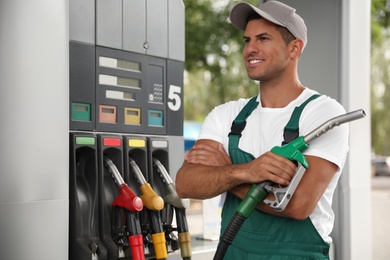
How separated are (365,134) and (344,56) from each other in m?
0.61

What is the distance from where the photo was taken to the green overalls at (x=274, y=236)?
9.11 feet

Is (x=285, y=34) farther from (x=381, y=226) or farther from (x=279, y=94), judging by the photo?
(x=381, y=226)

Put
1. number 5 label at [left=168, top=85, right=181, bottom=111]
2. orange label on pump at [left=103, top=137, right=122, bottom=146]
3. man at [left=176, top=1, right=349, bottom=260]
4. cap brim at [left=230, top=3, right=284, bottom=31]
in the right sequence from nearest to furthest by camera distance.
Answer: man at [left=176, top=1, right=349, bottom=260] < cap brim at [left=230, top=3, right=284, bottom=31] < orange label on pump at [left=103, top=137, right=122, bottom=146] < number 5 label at [left=168, top=85, right=181, bottom=111]

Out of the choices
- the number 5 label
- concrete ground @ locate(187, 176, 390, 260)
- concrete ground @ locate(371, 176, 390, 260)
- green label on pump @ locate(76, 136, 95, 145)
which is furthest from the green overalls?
concrete ground @ locate(371, 176, 390, 260)

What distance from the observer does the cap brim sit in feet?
9.46

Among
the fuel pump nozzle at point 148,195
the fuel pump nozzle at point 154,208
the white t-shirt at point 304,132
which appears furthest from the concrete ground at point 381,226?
the white t-shirt at point 304,132

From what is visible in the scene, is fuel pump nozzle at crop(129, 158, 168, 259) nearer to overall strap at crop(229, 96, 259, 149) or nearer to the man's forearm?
the man's forearm

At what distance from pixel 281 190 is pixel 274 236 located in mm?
284

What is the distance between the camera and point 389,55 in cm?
3089

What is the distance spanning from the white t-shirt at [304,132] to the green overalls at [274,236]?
0.12 feet

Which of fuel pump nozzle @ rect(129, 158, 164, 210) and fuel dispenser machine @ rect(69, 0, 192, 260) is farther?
fuel pump nozzle @ rect(129, 158, 164, 210)

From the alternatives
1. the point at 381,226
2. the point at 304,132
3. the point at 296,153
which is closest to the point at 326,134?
the point at 304,132

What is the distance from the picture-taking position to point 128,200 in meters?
3.59

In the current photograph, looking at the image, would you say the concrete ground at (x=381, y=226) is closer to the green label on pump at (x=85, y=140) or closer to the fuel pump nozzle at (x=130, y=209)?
the fuel pump nozzle at (x=130, y=209)
